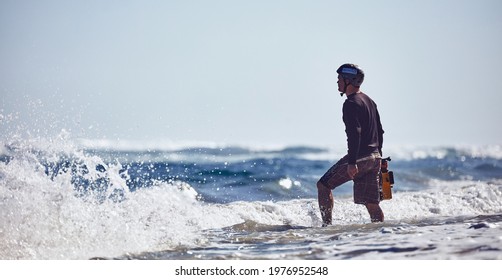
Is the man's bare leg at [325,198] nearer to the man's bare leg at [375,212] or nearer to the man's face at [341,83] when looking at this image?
the man's bare leg at [375,212]

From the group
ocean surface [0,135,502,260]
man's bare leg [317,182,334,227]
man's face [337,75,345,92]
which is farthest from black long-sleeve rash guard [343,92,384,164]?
ocean surface [0,135,502,260]

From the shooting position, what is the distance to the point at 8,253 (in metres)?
5.14

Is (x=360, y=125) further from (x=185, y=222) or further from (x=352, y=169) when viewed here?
(x=185, y=222)

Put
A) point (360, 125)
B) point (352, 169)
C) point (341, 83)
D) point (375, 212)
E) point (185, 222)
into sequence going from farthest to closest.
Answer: point (185, 222), point (375, 212), point (341, 83), point (360, 125), point (352, 169)

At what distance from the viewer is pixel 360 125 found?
5590 mm

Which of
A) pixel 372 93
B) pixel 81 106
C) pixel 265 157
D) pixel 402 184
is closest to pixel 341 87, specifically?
pixel 372 93

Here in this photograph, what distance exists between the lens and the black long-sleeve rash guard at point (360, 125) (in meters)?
5.48

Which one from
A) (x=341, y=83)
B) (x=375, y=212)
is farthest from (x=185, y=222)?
(x=341, y=83)

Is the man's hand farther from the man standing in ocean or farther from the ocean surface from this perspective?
the ocean surface

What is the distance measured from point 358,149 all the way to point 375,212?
2.35 ft

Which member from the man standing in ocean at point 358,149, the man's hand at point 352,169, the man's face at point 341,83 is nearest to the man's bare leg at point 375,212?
the man standing in ocean at point 358,149

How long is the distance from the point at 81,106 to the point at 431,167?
28.8 ft

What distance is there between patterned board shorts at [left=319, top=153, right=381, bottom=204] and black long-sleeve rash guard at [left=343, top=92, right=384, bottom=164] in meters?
0.09

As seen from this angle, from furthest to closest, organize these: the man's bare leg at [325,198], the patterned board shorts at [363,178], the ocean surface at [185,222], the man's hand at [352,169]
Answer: the man's bare leg at [325,198]
the patterned board shorts at [363,178]
the man's hand at [352,169]
the ocean surface at [185,222]
